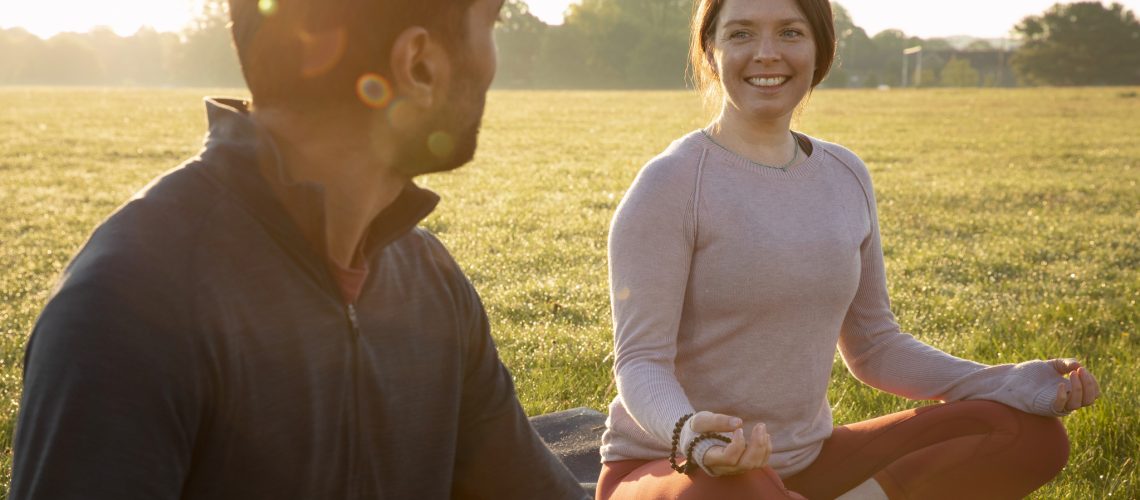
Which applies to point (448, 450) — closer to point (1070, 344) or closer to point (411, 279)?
point (411, 279)

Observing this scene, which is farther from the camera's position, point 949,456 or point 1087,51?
point 1087,51

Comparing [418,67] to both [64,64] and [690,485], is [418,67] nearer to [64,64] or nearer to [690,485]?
[690,485]

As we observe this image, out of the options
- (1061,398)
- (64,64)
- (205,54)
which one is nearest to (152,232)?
(1061,398)

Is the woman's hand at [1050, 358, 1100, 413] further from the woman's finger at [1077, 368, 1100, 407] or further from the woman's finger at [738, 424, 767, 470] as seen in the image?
the woman's finger at [738, 424, 767, 470]

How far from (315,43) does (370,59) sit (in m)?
0.09

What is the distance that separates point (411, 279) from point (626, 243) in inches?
45.0

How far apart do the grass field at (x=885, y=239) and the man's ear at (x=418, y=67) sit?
9.55 feet

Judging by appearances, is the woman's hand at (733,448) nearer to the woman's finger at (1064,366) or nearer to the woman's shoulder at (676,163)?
the woman's shoulder at (676,163)

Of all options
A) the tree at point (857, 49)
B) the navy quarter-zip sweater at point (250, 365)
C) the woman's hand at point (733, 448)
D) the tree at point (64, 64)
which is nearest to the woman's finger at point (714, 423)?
the woman's hand at point (733, 448)

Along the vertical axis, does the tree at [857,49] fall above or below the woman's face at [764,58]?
below

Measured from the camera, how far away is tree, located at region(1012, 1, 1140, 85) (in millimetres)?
76938

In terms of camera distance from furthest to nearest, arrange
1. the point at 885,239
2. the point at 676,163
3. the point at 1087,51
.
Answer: the point at 1087,51 < the point at 885,239 < the point at 676,163

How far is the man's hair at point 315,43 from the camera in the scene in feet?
5.56

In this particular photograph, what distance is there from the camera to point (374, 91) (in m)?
1.78
